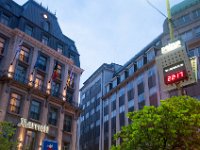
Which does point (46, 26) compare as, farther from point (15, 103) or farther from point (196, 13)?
Answer: point (196, 13)

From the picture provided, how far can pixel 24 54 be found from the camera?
44531mm

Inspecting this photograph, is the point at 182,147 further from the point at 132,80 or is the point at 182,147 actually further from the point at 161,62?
the point at 132,80

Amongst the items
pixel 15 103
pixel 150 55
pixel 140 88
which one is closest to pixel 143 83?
pixel 140 88

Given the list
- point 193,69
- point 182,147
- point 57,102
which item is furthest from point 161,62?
point 57,102

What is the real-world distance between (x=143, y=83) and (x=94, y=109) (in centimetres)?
2421

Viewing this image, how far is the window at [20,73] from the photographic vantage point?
41.9 metres

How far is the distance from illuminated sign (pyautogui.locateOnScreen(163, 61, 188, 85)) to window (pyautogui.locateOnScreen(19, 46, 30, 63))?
3434 centimetres

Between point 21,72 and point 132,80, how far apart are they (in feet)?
82.1

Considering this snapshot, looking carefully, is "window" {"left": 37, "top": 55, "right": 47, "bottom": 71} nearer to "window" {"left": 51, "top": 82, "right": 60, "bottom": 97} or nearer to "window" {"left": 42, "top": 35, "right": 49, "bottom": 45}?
"window" {"left": 42, "top": 35, "right": 49, "bottom": 45}

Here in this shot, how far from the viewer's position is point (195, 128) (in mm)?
19969

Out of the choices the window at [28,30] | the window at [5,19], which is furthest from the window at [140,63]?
the window at [5,19]

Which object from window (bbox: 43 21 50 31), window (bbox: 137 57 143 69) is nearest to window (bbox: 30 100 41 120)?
window (bbox: 43 21 50 31)

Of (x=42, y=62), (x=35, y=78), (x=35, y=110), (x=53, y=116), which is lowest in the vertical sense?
(x=53, y=116)

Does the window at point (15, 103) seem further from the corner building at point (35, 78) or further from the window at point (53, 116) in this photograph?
the window at point (53, 116)
